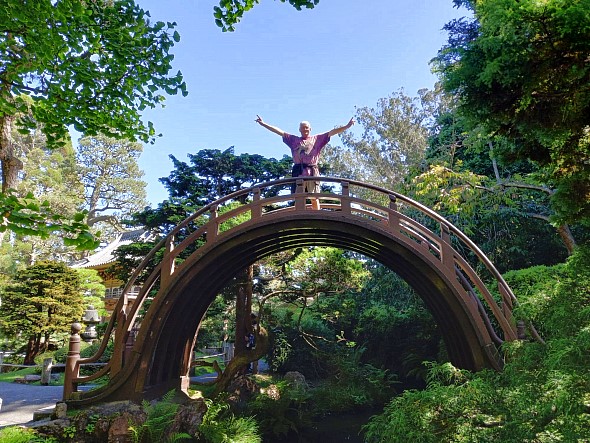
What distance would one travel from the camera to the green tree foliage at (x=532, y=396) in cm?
305

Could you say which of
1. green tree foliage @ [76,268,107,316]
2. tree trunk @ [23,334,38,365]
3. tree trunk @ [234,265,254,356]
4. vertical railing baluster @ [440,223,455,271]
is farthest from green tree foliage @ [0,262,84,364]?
vertical railing baluster @ [440,223,455,271]

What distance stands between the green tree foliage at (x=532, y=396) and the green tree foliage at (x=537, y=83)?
83 cm

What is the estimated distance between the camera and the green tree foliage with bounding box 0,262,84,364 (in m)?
13.0

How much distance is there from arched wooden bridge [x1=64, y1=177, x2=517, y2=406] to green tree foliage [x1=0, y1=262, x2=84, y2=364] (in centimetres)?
750

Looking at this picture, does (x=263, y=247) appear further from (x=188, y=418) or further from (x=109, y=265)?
(x=109, y=265)

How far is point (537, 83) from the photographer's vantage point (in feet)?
8.23

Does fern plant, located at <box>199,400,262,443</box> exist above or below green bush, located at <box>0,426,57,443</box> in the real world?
below

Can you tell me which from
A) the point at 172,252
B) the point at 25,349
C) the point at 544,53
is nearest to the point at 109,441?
the point at 172,252

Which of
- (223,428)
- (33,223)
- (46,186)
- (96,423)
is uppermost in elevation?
(46,186)

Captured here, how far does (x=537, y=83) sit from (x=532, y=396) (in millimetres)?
2684

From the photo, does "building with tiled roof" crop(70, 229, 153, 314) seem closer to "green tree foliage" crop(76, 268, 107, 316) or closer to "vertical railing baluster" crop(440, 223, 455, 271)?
"green tree foliage" crop(76, 268, 107, 316)

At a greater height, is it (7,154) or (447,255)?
(7,154)

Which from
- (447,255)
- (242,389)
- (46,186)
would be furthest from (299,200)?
(46,186)

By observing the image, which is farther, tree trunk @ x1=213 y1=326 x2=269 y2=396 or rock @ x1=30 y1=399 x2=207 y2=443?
tree trunk @ x1=213 y1=326 x2=269 y2=396
